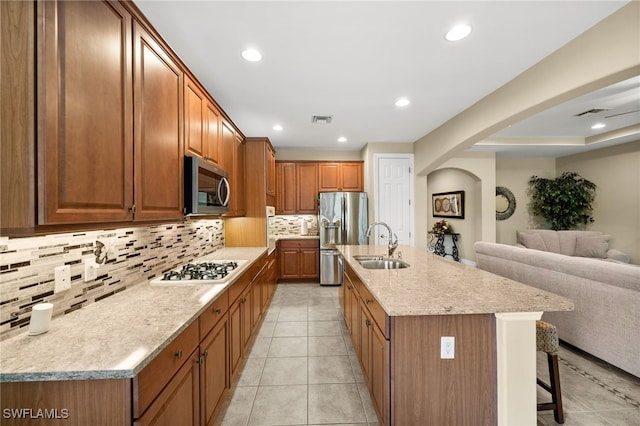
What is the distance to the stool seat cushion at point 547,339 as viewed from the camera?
5.11ft

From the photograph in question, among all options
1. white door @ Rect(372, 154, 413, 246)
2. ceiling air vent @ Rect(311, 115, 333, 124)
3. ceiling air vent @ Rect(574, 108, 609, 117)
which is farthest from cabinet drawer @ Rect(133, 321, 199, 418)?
ceiling air vent @ Rect(574, 108, 609, 117)

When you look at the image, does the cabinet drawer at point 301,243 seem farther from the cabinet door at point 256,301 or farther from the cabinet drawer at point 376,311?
the cabinet drawer at point 376,311

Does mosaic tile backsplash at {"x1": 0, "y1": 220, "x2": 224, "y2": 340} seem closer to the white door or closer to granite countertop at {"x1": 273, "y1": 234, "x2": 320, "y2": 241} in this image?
granite countertop at {"x1": 273, "y1": 234, "x2": 320, "y2": 241}

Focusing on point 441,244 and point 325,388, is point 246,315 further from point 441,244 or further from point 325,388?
point 441,244

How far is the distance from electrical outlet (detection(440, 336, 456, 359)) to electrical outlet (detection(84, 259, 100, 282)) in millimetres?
1950

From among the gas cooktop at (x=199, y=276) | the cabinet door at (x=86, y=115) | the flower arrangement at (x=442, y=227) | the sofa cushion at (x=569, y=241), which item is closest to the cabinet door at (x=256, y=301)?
the gas cooktop at (x=199, y=276)

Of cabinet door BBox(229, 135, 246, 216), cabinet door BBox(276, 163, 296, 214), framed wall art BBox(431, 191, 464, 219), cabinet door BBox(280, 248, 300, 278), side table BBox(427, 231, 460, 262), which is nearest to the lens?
cabinet door BBox(229, 135, 246, 216)

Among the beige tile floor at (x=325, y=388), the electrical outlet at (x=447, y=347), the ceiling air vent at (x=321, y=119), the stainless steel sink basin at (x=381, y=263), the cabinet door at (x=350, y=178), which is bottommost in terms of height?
the beige tile floor at (x=325, y=388)

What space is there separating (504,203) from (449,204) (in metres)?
1.13

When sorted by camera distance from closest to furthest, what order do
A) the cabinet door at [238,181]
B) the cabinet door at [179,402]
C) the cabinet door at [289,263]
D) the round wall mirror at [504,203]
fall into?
the cabinet door at [179,402], the cabinet door at [238,181], the cabinet door at [289,263], the round wall mirror at [504,203]

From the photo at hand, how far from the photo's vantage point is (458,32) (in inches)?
65.3

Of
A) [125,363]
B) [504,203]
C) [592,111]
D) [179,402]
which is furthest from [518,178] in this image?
[125,363]

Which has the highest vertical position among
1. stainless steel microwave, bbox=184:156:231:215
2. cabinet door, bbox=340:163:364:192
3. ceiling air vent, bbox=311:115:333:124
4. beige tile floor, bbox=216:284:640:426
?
ceiling air vent, bbox=311:115:333:124

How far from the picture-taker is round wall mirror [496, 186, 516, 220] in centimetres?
557
